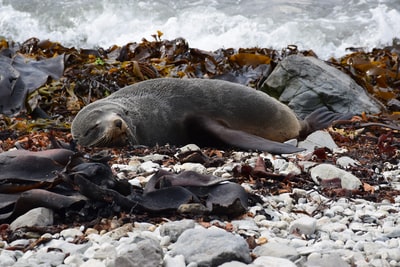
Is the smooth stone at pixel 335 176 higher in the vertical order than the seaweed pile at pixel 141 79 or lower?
higher

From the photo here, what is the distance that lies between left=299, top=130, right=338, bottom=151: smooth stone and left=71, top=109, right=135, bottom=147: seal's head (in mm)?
1464

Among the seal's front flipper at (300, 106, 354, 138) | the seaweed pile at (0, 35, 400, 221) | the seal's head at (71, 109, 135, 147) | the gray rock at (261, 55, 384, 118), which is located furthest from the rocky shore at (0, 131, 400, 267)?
the gray rock at (261, 55, 384, 118)

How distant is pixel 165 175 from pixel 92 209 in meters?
0.52

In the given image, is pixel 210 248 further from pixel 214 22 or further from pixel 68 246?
pixel 214 22

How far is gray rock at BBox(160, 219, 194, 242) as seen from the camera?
8.68ft

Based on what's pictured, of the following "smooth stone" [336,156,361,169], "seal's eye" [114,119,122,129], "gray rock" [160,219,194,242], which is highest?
"gray rock" [160,219,194,242]

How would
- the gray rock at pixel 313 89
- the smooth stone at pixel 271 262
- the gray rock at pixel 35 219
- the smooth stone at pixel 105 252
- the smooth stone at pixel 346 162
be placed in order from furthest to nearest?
the gray rock at pixel 313 89, the smooth stone at pixel 346 162, the gray rock at pixel 35 219, the smooth stone at pixel 105 252, the smooth stone at pixel 271 262

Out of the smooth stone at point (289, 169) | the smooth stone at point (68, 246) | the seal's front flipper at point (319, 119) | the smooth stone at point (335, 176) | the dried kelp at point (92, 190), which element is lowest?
the seal's front flipper at point (319, 119)

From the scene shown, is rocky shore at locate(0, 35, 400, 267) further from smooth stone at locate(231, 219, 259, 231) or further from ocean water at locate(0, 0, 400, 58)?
ocean water at locate(0, 0, 400, 58)

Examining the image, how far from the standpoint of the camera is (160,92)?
598 centimetres

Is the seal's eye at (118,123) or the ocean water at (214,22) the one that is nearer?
the seal's eye at (118,123)

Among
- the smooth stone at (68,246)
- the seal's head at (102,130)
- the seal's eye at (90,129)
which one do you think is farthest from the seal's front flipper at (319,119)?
the smooth stone at (68,246)

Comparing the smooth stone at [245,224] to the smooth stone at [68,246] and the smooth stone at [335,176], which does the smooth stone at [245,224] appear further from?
the smooth stone at [335,176]

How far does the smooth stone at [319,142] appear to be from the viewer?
18.2 ft
